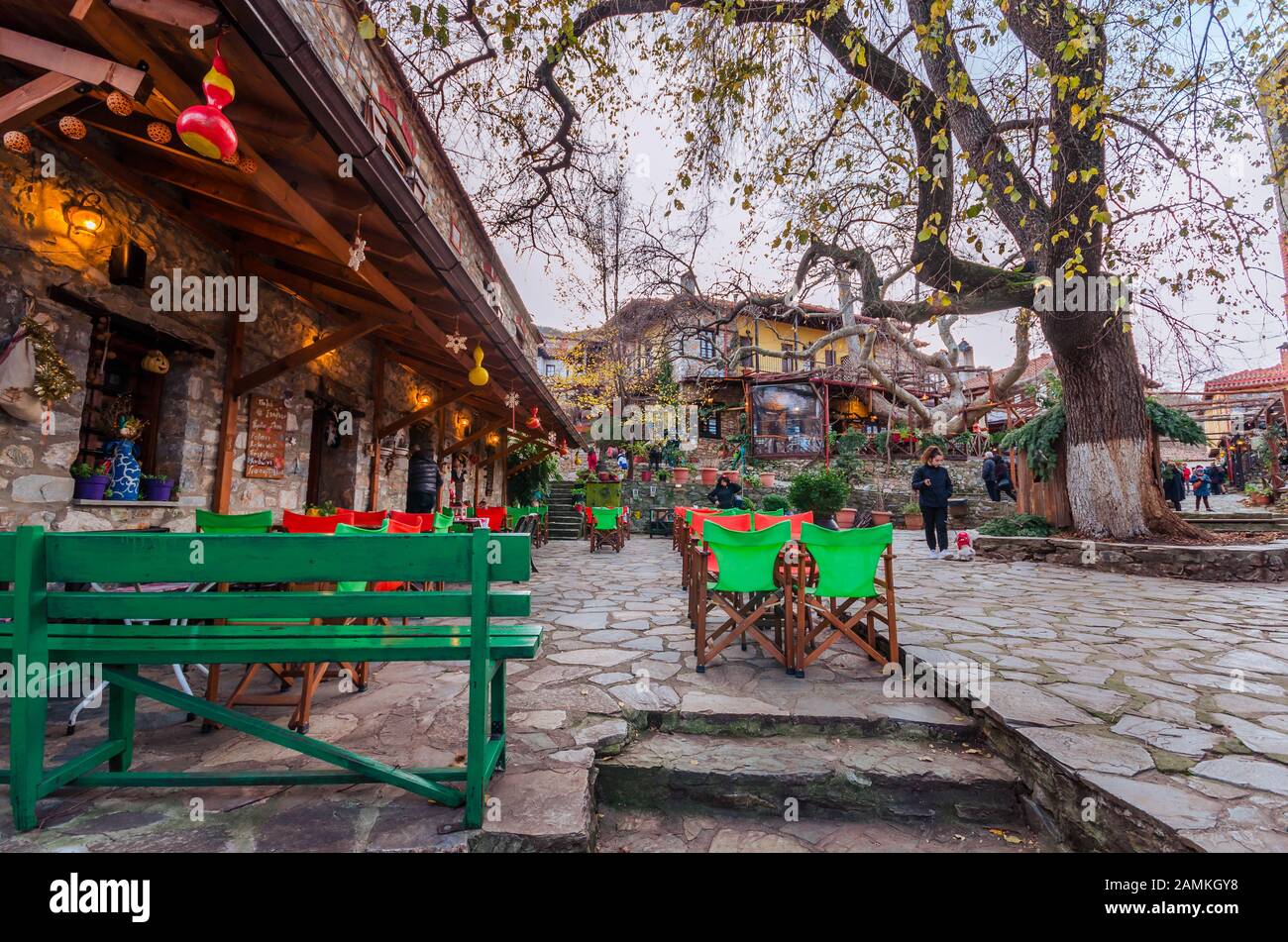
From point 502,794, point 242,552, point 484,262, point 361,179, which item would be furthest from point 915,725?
point 484,262

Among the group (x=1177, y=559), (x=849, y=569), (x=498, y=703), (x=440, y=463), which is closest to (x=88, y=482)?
(x=498, y=703)

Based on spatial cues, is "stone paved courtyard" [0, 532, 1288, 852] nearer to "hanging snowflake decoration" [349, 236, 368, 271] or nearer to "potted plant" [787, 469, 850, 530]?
"hanging snowflake decoration" [349, 236, 368, 271]

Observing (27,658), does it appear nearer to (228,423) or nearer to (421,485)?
(228,423)

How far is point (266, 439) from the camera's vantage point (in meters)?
4.87

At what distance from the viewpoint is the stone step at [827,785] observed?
A: 2.16 meters

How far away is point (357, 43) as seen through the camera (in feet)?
18.6

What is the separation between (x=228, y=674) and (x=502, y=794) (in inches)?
93.4

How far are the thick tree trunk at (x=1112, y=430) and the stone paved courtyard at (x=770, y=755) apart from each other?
4.28 m

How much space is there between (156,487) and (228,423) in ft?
2.62

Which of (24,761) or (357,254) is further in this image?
(357,254)

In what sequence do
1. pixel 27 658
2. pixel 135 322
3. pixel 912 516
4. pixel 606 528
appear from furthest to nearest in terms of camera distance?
1. pixel 912 516
2. pixel 606 528
3. pixel 135 322
4. pixel 27 658

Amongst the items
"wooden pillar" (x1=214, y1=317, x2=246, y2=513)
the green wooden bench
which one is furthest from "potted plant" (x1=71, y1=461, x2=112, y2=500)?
the green wooden bench

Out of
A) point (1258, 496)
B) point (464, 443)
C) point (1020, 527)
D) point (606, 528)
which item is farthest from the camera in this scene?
point (1258, 496)

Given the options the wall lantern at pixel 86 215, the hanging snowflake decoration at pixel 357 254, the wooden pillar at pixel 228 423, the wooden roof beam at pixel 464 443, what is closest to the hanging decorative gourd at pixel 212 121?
the hanging snowflake decoration at pixel 357 254
